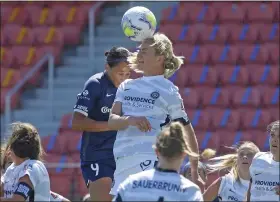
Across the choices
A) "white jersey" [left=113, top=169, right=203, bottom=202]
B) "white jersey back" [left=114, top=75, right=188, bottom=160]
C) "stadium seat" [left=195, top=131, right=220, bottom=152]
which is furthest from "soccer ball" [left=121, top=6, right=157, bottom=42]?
"stadium seat" [left=195, top=131, right=220, bottom=152]

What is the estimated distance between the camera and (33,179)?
7102 millimetres

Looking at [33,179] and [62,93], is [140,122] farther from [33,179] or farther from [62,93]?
[62,93]

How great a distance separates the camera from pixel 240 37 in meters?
17.3

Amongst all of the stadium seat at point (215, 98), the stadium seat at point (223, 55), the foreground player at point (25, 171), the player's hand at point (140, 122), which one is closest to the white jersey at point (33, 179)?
the foreground player at point (25, 171)

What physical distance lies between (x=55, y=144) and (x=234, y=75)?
3118 millimetres

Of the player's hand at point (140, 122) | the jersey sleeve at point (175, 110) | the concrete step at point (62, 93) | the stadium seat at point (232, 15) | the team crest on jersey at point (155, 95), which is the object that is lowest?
the concrete step at point (62, 93)

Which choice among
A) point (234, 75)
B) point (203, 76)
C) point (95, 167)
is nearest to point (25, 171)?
point (95, 167)

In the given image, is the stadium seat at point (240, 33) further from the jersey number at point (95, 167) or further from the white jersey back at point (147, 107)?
the white jersey back at point (147, 107)

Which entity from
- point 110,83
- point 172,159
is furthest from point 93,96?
point 172,159

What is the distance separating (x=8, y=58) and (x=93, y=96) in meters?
9.54

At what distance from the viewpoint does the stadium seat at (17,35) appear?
18062 mm

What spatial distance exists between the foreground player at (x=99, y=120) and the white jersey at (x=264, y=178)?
4.71 ft

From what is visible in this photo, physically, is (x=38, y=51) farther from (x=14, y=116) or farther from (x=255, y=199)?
(x=255, y=199)

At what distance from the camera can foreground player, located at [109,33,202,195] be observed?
712cm
